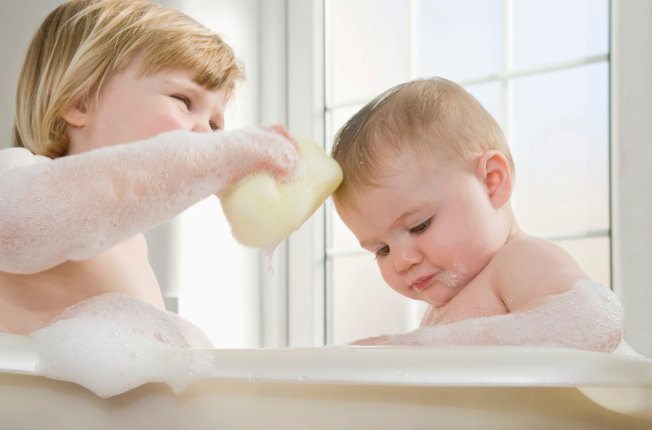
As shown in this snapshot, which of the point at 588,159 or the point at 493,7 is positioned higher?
the point at 493,7

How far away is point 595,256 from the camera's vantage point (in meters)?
1.46

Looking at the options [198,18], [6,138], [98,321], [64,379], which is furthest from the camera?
[198,18]

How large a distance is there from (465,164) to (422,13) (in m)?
1.11

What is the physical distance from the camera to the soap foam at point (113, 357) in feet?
1.65

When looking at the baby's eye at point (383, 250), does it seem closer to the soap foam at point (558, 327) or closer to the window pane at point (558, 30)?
the soap foam at point (558, 327)

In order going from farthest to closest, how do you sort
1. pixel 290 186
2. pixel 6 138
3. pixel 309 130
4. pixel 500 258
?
pixel 309 130, pixel 6 138, pixel 500 258, pixel 290 186

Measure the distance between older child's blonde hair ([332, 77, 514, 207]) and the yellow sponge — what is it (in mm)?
157

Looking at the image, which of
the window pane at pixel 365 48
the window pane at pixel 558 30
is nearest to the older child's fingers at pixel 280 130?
the window pane at pixel 558 30

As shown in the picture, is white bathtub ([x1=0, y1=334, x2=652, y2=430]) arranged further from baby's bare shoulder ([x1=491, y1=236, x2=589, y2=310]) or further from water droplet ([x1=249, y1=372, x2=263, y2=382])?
baby's bare shoulder ([x1=491, y1=236, x2=589, y2=310])

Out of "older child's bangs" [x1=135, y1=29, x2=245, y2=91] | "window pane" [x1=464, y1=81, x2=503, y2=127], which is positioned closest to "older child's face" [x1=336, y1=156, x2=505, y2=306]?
"older child's bangs" [x1=135, y1=29, x2=245, y2=91]

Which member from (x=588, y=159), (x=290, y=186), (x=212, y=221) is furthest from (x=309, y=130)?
(x=290, y=186)

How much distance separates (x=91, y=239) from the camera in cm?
67

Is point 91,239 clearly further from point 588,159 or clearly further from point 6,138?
point 588,159

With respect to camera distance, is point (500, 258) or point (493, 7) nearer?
point (500, 258)
